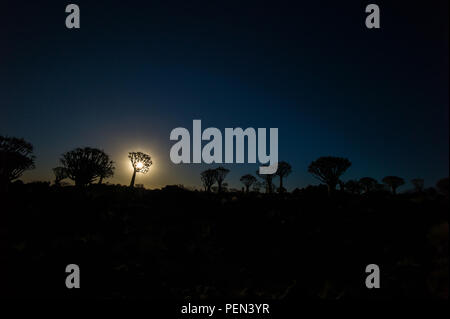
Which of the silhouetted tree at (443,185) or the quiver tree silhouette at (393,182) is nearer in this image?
the silhouetted tree at (443,185)

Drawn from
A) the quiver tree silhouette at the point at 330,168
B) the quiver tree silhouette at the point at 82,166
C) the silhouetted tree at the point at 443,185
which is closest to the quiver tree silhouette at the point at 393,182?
the quiver tree silhouette at the point at 330,168

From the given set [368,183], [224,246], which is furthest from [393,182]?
[224,246]

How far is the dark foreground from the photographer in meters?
5.57

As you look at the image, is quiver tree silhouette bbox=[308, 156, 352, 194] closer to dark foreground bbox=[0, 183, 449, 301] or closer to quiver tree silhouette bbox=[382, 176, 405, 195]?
dark foreground bbox=[0, 183, 449, 301]

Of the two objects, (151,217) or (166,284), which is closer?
(166,284)

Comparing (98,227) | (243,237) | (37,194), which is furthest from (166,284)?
(37,194)

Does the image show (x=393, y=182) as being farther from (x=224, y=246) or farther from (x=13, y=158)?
(x=13, y=158)

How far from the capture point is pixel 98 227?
23.7 feet

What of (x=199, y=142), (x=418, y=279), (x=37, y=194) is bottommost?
(x=418, y=279)

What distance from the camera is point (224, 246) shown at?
7051 mm

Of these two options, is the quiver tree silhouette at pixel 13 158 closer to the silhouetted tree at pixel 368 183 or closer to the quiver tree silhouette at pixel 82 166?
the quiver tree silhouette at pixel 82 166

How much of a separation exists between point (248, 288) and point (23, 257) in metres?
6.75

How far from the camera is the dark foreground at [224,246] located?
18.3ft
